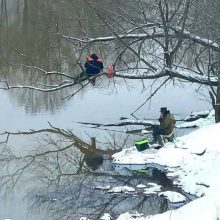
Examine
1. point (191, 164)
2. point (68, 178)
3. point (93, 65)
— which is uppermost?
point (93, 65)

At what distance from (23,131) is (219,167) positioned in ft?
20.0

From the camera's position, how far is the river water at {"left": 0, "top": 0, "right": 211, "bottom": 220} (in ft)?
31.0

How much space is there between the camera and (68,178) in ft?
36.0

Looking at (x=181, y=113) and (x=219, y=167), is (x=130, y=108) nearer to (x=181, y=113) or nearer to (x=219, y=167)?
(x=181, y=113)

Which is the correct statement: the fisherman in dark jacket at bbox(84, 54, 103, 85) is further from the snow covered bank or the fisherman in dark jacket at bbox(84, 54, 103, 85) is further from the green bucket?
the green bucket

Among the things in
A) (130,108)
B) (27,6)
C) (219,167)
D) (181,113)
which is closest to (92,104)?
(130,108)

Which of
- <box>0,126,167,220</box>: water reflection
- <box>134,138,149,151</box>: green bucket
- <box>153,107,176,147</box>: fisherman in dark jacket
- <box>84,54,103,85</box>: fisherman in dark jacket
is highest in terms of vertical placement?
<box>84,54,103,85</box>: fisherman in dark jacket

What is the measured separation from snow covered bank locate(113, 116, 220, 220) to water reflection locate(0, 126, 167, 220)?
20.9 inches

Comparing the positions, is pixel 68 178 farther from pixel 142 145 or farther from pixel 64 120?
pixel 64 120

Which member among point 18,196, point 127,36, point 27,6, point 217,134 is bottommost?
point 18,196

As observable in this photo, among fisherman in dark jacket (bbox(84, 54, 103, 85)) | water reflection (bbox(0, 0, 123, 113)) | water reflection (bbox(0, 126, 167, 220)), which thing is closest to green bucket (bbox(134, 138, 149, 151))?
water reflection (bbox(0, 126, 167, 220))

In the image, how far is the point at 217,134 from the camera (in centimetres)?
1133

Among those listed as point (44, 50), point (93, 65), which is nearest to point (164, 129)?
point (93, 65)

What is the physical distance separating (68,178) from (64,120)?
4.58 m
